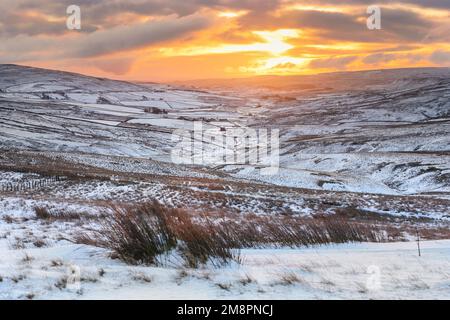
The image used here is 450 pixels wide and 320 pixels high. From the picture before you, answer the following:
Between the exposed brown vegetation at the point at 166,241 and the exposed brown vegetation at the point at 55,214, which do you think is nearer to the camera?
the exposed brown vegetation at the point at 166,241

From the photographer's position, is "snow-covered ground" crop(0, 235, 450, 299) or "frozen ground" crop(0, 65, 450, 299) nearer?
"snow-covered ground" crop(0, 235, 450, 299)

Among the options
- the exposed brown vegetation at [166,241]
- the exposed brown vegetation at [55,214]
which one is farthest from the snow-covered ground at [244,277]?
the exposed brown vegetation at [55,214]

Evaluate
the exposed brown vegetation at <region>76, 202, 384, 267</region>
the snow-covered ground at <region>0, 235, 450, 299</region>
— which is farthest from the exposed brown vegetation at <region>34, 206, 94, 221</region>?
the snow-covered ground at <region>0, 235, 450, 299</region>

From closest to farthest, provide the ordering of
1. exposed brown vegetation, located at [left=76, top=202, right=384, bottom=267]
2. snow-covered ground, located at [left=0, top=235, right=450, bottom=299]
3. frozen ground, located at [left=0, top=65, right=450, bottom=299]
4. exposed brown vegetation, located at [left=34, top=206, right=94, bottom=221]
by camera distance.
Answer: snow-covered ground, located at [left=0, top=235, right=450, bottom=299], frozen ground, located at [left=0, top=65, right=450, bottom=299], exposed brown vegetation, located at [left=76, top=202, right=384, bottom=267], exposed brown vegetation, located at [left=34, top=206, right=94, bottom=221]

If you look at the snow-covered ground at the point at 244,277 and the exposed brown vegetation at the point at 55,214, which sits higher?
the snow-covered ground at the point at 244,277

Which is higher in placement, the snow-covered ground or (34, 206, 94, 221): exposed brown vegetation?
the snow-covered ground

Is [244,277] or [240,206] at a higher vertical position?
[244,277]

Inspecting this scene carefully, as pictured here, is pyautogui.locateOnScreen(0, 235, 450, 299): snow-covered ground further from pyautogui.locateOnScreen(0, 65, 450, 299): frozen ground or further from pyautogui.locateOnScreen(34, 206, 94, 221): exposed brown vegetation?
pyautogui.locateOnScreen(34, 206, 94, 221): exposed brown vegetation

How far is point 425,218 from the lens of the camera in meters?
21.9

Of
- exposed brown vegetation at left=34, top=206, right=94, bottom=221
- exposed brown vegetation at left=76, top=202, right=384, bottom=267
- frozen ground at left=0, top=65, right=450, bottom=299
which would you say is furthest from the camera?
exposed brown vegetation at left=34, top=206, right=94, bottom=221

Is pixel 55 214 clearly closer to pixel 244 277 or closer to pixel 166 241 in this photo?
pixel 166 241

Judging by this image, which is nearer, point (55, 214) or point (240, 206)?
point (55, 214)

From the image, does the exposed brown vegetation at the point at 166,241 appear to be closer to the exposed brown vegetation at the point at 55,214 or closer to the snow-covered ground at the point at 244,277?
the snow-covered ground at the point at 244,277

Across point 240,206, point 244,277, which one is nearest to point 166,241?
point 244,277
